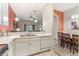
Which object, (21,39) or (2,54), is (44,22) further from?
(2,54)

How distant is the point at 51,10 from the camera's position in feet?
13.6

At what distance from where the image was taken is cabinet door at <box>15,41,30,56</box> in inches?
109

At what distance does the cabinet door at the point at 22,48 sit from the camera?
9.05ft

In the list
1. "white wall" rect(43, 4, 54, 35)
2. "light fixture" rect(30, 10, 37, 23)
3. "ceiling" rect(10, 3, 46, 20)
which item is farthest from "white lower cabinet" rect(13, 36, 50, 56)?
"ceiling" rect(10, 3, 46, 20)

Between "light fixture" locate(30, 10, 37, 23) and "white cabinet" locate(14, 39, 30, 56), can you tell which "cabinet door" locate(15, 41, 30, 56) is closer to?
"white cabinet" locate(14, 39, 30, 56)

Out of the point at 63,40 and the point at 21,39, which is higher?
the point at 21,39

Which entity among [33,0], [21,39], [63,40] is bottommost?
[63,40]

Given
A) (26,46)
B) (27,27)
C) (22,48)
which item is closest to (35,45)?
(26,46)

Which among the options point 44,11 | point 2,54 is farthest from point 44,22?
point 2,54

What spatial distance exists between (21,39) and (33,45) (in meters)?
0.57

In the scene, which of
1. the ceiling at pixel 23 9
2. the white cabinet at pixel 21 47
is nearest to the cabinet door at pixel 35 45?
the white cabinet at pixel 21 47

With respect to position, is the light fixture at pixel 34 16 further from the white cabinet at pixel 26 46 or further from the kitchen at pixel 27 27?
the white cabinet at pixel 26 46

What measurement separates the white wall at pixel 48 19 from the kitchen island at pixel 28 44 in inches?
17.4

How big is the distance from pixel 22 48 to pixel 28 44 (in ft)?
0.81
